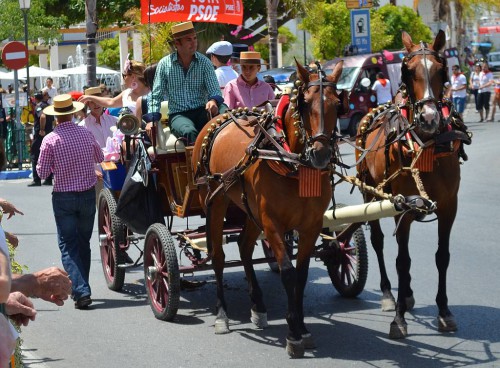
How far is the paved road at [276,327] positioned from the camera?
7.91 metres

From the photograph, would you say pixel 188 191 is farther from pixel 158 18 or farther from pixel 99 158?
pixel 158 18

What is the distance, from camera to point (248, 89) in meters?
10.6

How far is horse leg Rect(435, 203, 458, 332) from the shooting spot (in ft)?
27.8

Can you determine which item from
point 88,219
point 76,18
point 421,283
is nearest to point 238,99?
point 88,219

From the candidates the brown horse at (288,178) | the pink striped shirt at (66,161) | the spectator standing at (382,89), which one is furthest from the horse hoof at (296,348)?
the spectator standing at (382,89)

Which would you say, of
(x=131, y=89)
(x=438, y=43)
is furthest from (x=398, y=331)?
(x=131, y=89)

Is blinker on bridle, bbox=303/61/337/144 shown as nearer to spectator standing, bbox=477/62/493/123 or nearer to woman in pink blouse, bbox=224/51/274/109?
woman in pink blouse, bbox=224/51/274/109

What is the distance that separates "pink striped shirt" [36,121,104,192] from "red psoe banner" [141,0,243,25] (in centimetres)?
398

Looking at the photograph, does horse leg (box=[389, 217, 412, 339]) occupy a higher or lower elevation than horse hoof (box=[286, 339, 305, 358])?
higher

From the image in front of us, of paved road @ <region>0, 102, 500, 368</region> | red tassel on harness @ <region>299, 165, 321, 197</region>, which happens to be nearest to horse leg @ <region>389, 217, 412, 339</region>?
paved road @ <region>0, 102, 500, 368</region>

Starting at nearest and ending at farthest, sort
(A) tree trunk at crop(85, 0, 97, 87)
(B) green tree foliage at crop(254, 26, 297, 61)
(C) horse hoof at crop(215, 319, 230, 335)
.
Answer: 1. (C) horse hoof at crop(215, 319, 230, 335)
2. (A) tree trunk at crop(85, 0, 97, 87)
3. (B) green tree foliage at crop(254, 26, 297, 61)

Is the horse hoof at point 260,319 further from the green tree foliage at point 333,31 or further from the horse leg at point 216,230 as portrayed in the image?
the green tree foliage at point 333,31

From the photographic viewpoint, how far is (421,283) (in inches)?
414

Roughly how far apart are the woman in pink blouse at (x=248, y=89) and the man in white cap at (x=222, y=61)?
2043 millimetres
